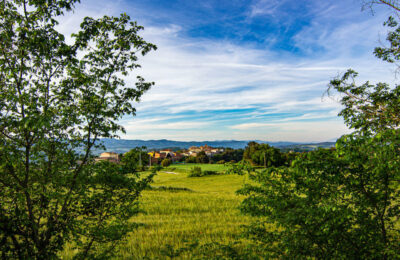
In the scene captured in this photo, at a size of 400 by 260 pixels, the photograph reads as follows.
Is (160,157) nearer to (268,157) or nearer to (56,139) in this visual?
(268,157)

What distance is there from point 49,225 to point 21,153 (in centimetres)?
125

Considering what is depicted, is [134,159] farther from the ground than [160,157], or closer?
farther from the ground

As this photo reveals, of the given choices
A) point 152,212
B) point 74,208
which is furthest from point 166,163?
point 74,208

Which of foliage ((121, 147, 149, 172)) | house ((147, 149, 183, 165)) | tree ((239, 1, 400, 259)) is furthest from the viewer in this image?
house ((147, 149, 183, 165))

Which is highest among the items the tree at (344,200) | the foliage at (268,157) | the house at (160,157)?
the tree at (344,200)

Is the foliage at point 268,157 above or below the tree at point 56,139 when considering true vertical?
below

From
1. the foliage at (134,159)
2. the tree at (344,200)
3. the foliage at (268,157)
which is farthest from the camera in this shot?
the foliage at (268,157)

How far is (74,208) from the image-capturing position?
13.5 ft

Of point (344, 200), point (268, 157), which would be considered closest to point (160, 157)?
point (268, 157)

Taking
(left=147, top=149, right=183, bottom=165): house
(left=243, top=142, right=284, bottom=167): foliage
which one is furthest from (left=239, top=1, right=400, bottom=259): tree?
(left=147, top=149, right=183, bottom=165): house

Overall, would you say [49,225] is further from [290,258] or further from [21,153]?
[290,258]

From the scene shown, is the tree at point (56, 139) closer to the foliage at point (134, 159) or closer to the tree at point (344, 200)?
the foliage at point (134, 159)

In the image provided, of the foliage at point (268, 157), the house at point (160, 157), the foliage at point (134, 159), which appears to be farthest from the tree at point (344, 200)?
the house at point (160, 157)

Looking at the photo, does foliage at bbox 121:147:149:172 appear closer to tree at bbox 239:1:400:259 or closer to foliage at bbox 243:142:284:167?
tree at bbox 239:1:400:259
